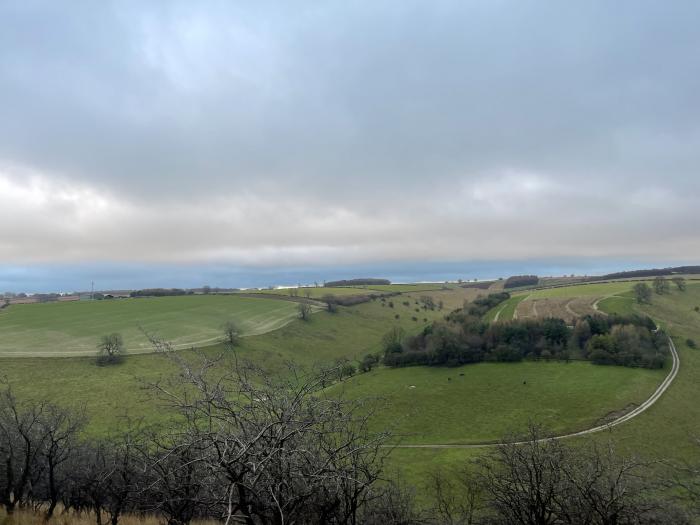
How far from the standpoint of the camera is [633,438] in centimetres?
4809

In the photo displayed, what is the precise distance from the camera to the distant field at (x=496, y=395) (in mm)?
53750

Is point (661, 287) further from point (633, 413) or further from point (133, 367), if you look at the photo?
point (133, 367)

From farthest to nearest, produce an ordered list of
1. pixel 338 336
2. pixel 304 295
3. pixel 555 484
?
pixel 304 295 < pixel 338 336 < pixel 555 484

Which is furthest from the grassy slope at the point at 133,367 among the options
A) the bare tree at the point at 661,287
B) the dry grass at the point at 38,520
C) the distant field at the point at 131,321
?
the bare tree at the point at 661,287

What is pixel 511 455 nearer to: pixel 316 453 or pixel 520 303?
pixel 316 453

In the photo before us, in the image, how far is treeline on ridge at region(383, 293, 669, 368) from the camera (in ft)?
243

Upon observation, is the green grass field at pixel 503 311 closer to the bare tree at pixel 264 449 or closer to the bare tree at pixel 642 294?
the bare tree at pixel 642 294

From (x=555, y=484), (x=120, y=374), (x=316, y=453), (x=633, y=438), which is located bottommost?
(x=633, y=438)

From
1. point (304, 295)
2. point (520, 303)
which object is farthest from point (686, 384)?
point (304, 295)

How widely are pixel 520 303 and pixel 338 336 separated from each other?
5612cm

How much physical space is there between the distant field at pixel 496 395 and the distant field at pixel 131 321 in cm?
4646

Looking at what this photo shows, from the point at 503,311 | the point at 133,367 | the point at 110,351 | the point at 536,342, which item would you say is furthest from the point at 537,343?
the point at 110,351

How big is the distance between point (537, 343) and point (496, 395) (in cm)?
2362

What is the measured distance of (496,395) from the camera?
64312mm
